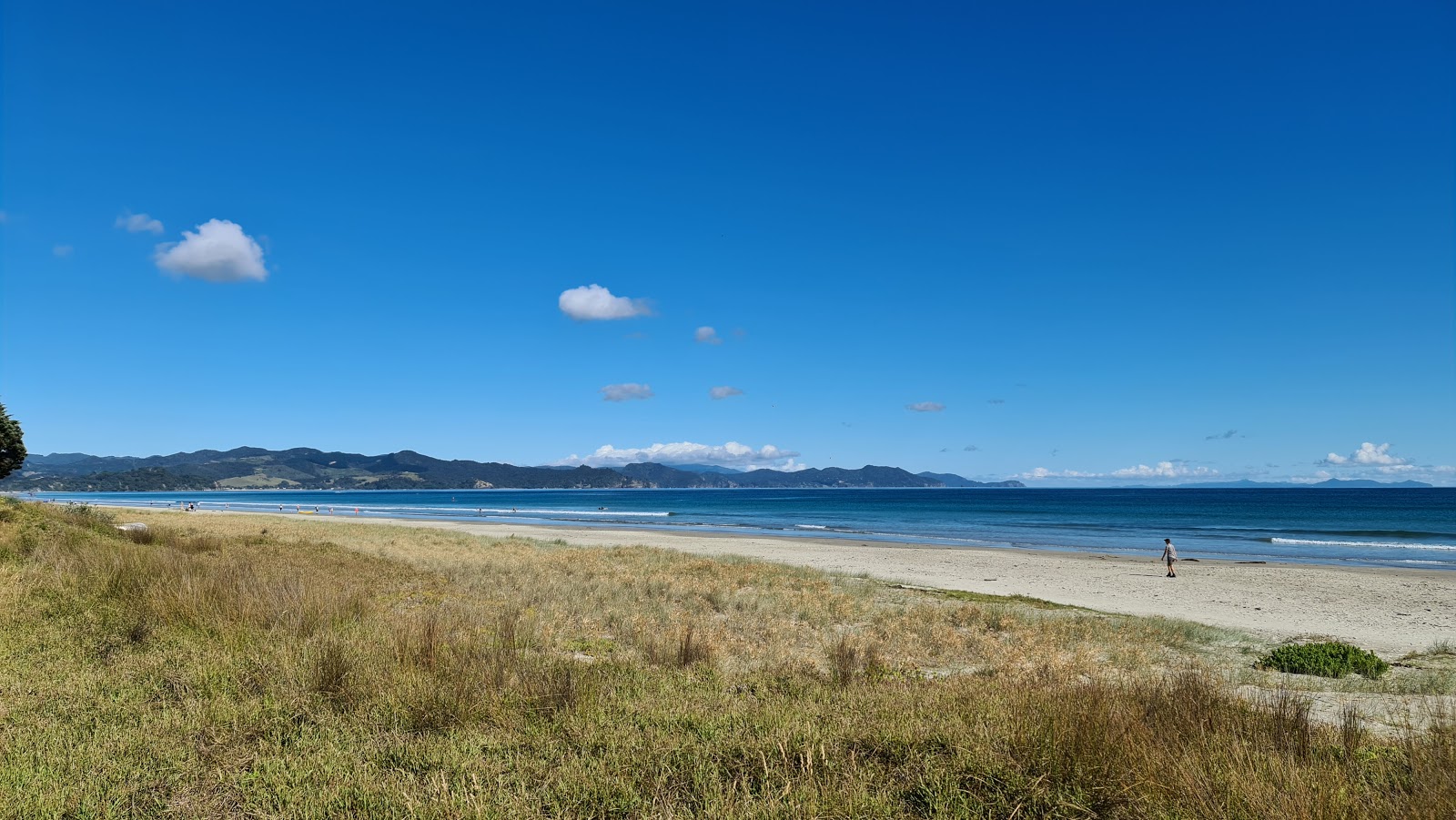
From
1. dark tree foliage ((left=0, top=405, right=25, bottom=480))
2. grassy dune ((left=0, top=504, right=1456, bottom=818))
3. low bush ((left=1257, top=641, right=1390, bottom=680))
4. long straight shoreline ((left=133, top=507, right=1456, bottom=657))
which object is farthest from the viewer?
dark tree foliage ((left=0, top=405, right=25, bottom=480))

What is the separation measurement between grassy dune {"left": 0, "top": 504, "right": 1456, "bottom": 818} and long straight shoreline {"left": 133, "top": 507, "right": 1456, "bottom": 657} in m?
11.1

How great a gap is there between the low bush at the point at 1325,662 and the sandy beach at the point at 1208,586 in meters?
3.88

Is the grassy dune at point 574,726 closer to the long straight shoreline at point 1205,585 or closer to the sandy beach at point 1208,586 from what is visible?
the sandy beach at point 1208,586

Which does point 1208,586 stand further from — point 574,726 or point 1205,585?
point 574,726

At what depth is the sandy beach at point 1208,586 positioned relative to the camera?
1795 cm

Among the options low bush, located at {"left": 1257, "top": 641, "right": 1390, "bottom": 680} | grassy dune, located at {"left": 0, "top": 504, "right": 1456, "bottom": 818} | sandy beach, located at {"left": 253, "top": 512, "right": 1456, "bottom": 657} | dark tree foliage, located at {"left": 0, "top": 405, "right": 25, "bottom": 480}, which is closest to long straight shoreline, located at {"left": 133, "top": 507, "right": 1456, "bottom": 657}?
sandy beach, located at {"left": 253, "top": 512, "right": 1456, "bottom": 657}

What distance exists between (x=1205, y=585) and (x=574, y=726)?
2800 cm

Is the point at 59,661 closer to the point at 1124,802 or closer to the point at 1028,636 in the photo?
the point at 1124,802

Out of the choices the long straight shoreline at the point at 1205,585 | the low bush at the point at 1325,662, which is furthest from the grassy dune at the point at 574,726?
the long straight shoreline at the point at 1205,585

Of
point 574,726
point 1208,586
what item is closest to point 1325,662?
point 574,726

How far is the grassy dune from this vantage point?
421 centimetres

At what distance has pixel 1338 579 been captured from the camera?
28.1 m

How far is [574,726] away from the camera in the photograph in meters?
5.45

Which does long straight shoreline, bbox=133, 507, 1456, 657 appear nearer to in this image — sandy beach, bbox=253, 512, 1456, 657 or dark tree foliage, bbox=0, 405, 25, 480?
sandy beach, bbox=253, 512, 1456, 657
